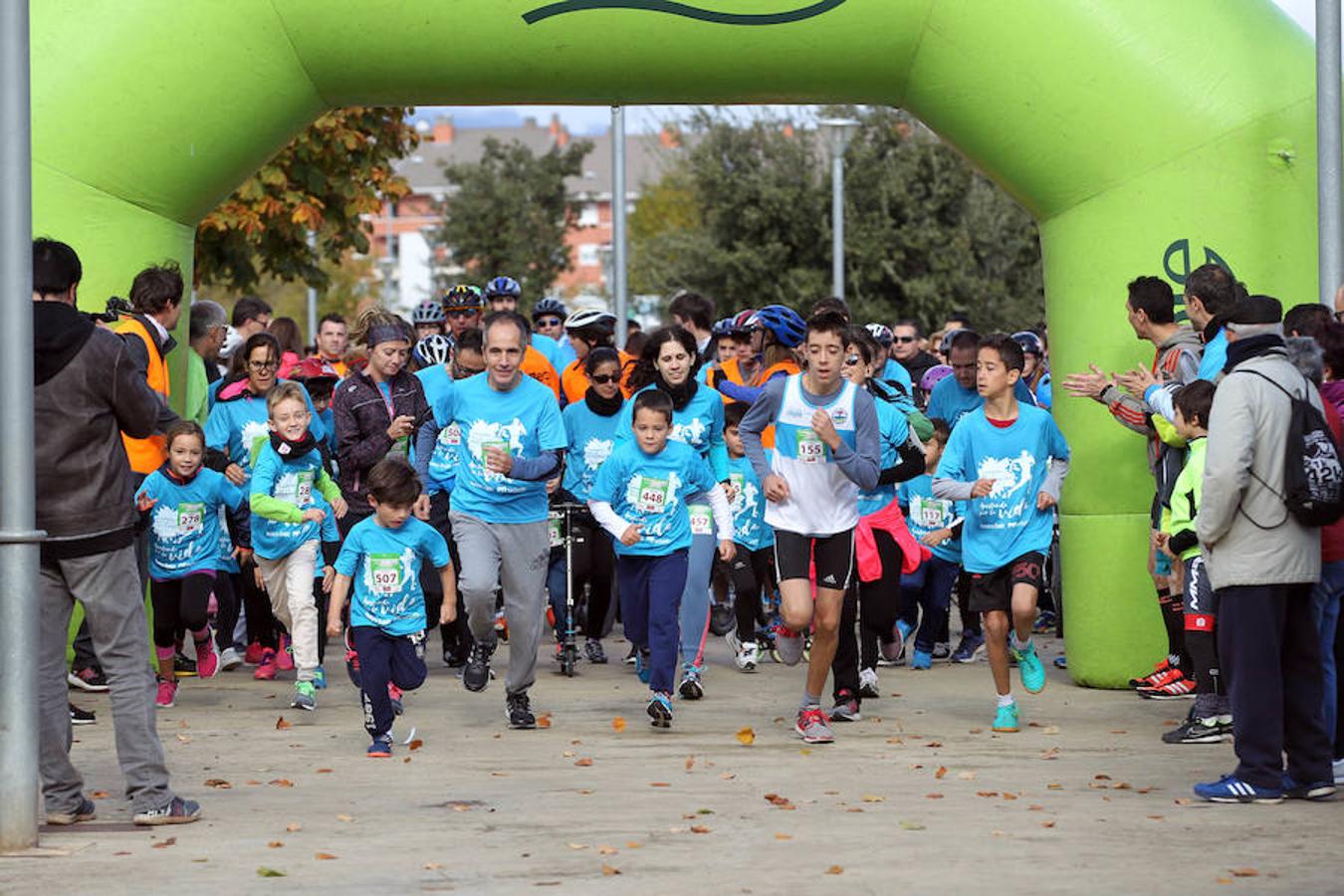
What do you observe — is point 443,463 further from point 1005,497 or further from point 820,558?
point 1005,497

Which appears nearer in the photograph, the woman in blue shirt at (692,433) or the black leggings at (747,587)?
the woman in blue shirt at (692,433)

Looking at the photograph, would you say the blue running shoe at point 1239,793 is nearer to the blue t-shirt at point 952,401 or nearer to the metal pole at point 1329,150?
the metal pole at point 1329,150

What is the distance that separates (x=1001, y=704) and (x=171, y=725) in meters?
3.90

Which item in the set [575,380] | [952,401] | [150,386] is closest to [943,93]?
[952,401]

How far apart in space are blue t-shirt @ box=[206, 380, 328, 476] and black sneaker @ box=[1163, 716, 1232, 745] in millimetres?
5112

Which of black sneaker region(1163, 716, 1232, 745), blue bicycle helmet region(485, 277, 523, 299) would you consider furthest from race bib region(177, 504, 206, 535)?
black sneaker region(1163, 716, 1232, 745)

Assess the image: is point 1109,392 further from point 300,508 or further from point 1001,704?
point 300,508

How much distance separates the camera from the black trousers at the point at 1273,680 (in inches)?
309

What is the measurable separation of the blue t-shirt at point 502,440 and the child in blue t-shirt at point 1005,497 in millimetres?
1865

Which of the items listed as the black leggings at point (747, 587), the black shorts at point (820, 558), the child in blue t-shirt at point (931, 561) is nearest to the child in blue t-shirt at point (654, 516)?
the black shorts at point (820, 558)

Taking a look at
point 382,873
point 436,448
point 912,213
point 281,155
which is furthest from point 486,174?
point 382,873

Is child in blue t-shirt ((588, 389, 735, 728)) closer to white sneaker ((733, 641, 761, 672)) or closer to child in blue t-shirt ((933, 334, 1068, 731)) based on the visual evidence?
child in blue t-shirt ((933, 334, 1068, 731))

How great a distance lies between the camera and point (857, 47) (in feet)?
36.2

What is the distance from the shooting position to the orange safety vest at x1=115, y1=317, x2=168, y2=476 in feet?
34.5
